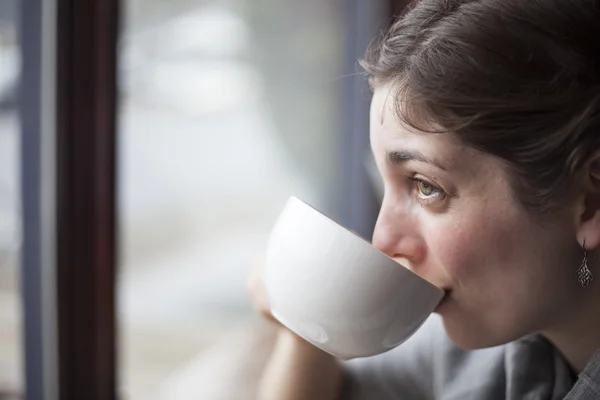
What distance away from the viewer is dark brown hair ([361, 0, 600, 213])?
2.17ft

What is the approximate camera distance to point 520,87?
2.17 feet

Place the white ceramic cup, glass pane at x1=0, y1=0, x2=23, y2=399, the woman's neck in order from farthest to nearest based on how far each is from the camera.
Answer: glass pane at x1=0, y1=0, x2=23, y2=399
the woman's neck
the white ceramic cup

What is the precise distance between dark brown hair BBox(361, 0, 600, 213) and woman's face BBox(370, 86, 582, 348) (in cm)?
2

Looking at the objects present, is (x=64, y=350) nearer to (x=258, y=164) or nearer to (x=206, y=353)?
(x=206, y=353)

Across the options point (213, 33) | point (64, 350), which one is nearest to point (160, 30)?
point (213, 33)

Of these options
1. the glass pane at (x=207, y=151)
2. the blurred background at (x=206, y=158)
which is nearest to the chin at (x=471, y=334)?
the blurred background at (x=206, y=158)

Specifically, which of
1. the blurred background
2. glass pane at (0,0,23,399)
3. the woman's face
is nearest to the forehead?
the woman's face

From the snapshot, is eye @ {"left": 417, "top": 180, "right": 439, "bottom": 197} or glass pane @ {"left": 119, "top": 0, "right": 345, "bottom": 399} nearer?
eye @ {"left": 417, "top": 180, "right": 439, "bottom": 197}

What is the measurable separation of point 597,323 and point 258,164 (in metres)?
1.61

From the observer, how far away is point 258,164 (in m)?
2.32

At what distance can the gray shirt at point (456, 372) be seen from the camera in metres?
0.84

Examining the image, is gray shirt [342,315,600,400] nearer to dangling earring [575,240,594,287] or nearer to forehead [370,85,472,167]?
dangling earring [575,240,594,287]

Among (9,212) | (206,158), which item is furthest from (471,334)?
(206,158)

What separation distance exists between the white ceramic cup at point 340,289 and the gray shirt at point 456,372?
178mm
